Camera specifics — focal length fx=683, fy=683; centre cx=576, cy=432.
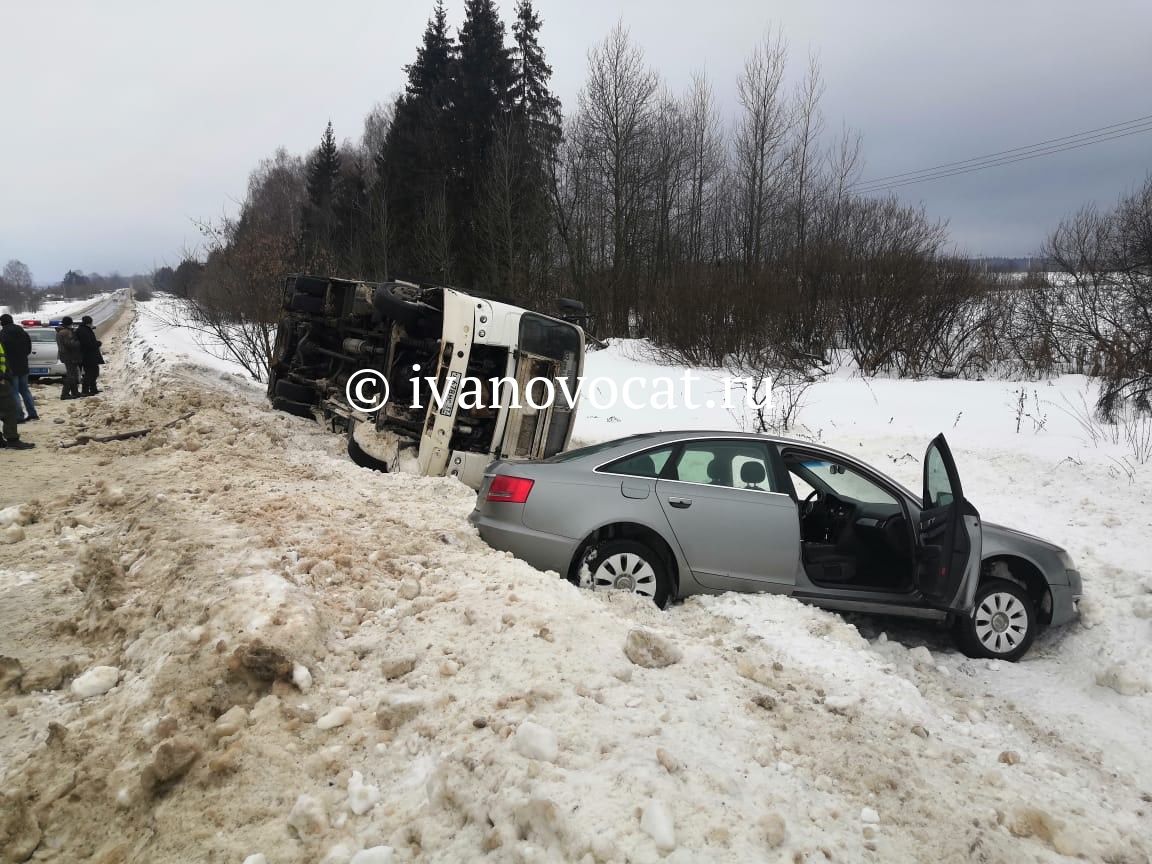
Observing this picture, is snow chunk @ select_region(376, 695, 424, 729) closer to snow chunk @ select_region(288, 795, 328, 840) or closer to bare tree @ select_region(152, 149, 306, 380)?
snow chunk @ select_region(288, 795, 328, 840)

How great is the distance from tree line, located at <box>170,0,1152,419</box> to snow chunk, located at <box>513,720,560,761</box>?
1283 cm

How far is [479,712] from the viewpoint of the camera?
8.99 feet

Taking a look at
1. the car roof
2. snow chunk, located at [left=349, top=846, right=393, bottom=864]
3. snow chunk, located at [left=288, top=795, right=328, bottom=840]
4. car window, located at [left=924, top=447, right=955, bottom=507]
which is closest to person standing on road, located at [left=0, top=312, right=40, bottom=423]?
the car roof

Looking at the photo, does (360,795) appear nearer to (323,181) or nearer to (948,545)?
(948,545)

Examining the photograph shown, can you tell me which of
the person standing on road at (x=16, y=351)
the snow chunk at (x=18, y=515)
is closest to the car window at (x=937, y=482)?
the snow chunk at (x=18, y=515)

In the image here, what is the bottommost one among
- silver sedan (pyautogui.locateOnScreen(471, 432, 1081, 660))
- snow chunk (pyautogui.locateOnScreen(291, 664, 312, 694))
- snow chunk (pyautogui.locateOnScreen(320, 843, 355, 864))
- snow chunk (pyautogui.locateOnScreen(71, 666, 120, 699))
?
snow chunk (pyautogui.locateOnScreen(71, 666, 120, 699))

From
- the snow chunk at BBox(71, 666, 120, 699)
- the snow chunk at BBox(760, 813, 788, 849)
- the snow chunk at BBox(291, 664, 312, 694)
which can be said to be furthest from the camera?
the snow chunk at BBox(71, 666, 120, 699)

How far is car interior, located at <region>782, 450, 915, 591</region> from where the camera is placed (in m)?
5.16

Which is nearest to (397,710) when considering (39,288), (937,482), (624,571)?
(624,571)

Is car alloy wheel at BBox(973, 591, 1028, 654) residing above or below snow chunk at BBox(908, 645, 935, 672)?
above

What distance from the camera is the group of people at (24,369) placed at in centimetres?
944

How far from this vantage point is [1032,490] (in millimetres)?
8180

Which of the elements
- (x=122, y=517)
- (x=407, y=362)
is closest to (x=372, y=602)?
(x=122, y=517)

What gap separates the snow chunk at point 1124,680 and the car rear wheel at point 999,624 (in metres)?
0.50
